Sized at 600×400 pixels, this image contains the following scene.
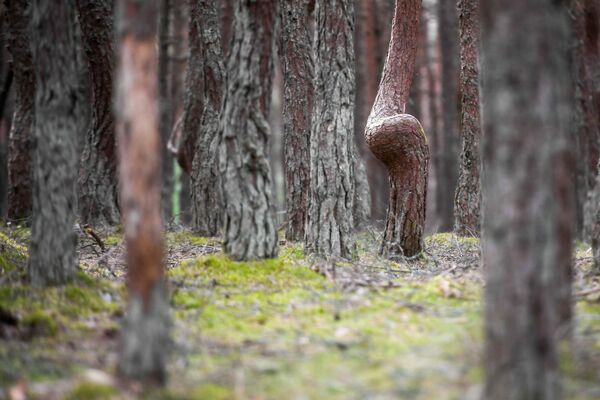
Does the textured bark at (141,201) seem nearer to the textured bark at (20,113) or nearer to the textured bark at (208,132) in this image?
the textured bark at (208,132)

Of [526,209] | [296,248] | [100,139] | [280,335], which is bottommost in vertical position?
[280,335]

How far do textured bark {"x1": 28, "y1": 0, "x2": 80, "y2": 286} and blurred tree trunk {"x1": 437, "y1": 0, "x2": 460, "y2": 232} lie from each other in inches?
708

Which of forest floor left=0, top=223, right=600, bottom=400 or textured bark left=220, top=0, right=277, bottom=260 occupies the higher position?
textured bark left=220, top=0, right=277, bottom=260

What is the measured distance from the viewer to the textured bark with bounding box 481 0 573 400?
3588 millimetres

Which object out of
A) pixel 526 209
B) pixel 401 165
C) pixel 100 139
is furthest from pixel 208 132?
pixel 526 209

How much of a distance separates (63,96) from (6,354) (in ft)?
7.53

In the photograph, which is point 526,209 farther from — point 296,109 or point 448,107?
point 448,107

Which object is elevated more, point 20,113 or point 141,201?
point 20,113

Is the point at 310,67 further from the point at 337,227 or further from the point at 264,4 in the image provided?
the point at 264,4

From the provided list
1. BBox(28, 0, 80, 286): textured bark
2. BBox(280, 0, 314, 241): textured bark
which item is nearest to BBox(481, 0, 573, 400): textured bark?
BBox(28, 0, 80, 286): textured bark

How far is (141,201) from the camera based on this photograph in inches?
158

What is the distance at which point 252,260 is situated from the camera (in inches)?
277

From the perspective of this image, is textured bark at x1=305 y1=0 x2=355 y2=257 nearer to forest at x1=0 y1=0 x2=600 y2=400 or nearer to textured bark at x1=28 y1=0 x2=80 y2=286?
forest at x1=0 y1=0 x2=600 y2=400

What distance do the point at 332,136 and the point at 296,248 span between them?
1740mm
